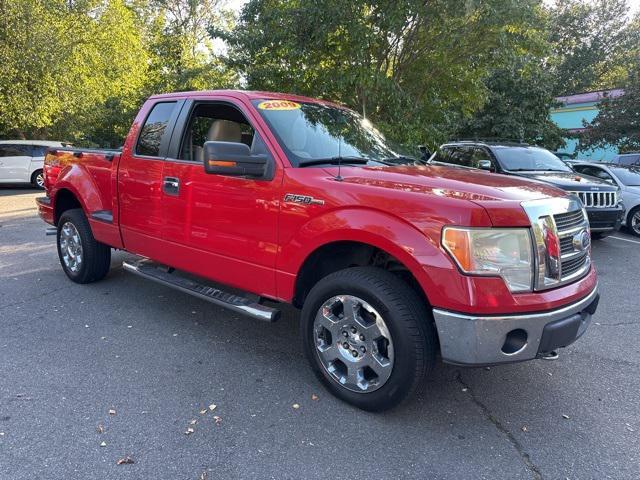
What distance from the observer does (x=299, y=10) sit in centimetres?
966

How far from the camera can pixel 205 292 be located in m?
3.98

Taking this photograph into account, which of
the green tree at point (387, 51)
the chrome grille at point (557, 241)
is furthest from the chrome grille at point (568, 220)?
the green tree at point (387, 51)

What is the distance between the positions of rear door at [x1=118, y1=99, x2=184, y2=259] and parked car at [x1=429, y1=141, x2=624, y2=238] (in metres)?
5.15

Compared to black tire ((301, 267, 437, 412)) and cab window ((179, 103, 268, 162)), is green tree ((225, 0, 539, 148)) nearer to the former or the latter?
cab window ((179, 103, 268, 162))

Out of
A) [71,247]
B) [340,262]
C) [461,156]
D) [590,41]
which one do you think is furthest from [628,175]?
[590,41]

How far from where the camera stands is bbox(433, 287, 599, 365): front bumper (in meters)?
2.62

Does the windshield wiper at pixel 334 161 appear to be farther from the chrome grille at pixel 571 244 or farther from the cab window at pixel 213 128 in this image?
the chrome grille at pixel 571 244

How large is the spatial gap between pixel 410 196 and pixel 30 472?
246 centimetres

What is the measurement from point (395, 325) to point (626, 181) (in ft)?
32.8

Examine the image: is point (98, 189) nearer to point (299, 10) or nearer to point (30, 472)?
point (30, 472)

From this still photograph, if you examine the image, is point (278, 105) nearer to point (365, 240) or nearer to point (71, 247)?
point (365, 240)

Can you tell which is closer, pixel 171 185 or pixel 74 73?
pixel 171 185

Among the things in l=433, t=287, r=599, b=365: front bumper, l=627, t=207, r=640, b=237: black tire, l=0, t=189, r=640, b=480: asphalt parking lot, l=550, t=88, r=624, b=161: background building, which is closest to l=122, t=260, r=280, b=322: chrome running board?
l=0, t=189, r=640, b=480: asphalt parking lot

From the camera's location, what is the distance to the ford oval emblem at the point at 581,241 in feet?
10.0
